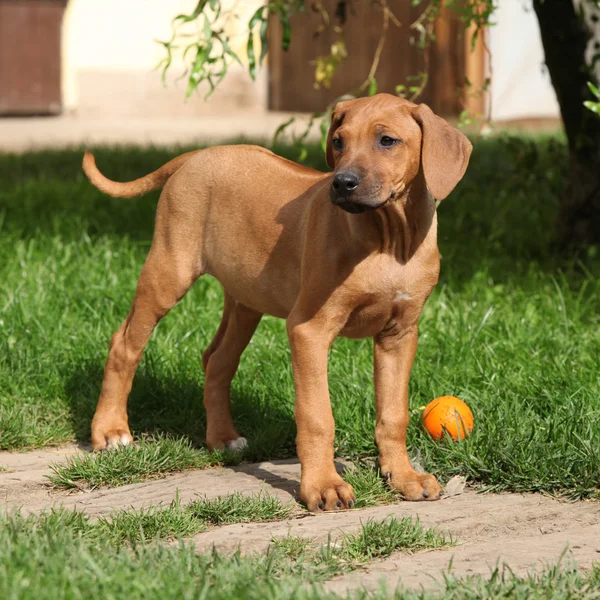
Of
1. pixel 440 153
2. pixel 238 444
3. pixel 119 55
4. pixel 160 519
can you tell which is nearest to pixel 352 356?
pixel 238 444

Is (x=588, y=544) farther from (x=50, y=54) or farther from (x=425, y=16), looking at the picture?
(x=50, y=54)

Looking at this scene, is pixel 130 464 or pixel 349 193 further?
pixel 130 464

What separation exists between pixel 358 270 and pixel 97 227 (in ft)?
13.8

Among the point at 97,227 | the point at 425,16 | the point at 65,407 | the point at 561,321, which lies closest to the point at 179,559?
the point at 65,407

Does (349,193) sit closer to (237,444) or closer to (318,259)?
(318,259)

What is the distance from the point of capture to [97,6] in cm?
1820

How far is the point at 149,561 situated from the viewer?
123 inches

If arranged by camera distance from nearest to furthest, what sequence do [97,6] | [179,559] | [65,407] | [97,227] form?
[179,559] < [65,407] < [97,227] < [97,6]

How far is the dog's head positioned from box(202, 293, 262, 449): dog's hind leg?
1149 mm

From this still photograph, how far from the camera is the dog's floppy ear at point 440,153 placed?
387cm

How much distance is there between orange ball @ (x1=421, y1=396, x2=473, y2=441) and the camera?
14.3ft

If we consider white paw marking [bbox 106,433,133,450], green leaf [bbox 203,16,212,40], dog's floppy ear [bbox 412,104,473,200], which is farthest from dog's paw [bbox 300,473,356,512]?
green leaf [bbox 203,16,212,40]

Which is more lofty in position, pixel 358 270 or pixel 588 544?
pixel 358 270

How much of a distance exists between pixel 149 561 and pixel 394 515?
1.05 m
